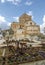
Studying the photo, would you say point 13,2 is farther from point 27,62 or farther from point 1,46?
point 27,62

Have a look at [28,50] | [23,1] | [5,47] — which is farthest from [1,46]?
[23,1]

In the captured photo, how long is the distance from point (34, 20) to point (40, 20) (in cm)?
23

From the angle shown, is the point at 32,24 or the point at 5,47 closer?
the point at 5,47

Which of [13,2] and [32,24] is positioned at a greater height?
[13,2]

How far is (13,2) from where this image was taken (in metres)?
5.99

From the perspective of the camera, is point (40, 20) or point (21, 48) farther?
point (40, 20)

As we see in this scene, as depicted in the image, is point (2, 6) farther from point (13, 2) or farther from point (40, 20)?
point (40, 20)

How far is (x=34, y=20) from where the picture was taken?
6176 mm

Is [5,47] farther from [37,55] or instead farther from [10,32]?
[37,55]

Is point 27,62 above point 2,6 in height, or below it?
below

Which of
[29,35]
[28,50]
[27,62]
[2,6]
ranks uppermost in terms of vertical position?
[2,6]

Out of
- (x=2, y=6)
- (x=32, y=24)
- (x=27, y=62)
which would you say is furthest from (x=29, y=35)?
(x=2, y=6)

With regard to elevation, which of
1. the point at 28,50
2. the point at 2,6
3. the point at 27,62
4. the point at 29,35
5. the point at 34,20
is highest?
the point at 2,6

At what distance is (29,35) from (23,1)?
116cm
